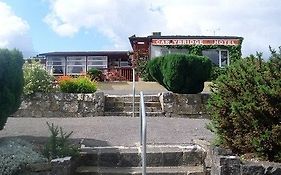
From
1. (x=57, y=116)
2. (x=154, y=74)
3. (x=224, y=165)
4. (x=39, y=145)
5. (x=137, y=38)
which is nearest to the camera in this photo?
(x=224, y=165)

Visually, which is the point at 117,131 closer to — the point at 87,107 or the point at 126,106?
the point at 87,107

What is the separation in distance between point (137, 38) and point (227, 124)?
27.5 m

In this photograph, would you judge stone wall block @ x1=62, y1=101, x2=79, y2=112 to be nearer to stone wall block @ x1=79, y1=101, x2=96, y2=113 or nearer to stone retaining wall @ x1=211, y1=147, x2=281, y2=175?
stone wall block @ x1=79, y1=101, x2=96, y2=113

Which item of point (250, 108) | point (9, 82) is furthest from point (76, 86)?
point (250, 108)

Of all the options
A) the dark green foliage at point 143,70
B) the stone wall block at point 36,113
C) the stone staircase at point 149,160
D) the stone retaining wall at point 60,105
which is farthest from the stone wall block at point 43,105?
the dark green foliage at point 143,70

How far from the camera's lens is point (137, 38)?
33.2 meters

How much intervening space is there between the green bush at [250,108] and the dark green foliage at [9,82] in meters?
3.07

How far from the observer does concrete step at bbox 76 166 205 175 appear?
6020 millimetres

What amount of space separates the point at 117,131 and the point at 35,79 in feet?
15.9

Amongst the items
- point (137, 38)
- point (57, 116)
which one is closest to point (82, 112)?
point (57, 116)

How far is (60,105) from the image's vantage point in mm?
12719

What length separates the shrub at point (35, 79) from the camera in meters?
12.8

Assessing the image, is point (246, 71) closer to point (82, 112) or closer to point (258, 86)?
point (258, 86)

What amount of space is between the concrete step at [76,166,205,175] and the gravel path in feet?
3.97
